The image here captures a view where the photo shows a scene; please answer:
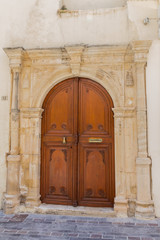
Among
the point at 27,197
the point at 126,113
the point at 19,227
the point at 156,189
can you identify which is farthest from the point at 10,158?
the point at 156,189

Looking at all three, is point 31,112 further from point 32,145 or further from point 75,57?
point 75,57

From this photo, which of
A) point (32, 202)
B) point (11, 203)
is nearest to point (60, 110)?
point (32, 202)

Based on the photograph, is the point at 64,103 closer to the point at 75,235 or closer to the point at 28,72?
the point at 28,72

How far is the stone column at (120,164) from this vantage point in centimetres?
399

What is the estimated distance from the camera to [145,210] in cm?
384

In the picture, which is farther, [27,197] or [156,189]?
[27,197]

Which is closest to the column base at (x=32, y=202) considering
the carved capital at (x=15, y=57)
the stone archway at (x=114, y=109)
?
the stone archway at (x=114, y=109)

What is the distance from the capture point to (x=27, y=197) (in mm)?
4273

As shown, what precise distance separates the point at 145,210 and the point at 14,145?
8.86 feet

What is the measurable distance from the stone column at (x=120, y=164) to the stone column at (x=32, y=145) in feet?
4.97

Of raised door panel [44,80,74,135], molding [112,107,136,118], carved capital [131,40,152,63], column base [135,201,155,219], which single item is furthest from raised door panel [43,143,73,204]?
carved capital [131,40,152,63]

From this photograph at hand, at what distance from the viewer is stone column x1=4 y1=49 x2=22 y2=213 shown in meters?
4.21

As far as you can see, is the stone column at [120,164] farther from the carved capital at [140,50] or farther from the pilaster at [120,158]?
the carved capital at [140,50]

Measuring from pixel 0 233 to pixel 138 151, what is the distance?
2.64m
